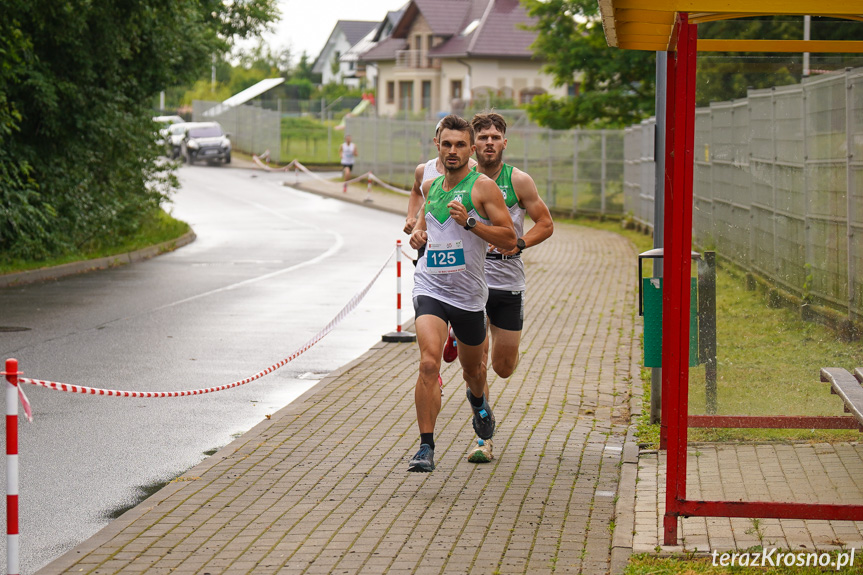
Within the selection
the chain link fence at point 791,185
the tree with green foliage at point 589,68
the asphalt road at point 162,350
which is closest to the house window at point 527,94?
the tree with green foliage at point 589,68

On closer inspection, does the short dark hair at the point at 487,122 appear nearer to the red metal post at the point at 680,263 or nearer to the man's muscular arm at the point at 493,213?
the man's muscular arm at the point at 493,213

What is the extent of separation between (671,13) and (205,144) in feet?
162

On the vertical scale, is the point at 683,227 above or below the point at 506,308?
above

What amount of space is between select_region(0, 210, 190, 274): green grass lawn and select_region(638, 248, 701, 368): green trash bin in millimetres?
13176

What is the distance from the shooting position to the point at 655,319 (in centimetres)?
695

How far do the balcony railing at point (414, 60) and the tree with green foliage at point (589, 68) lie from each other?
41862 mm

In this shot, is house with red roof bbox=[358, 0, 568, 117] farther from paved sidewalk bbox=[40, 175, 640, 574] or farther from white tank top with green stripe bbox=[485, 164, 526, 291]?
white tank top with green stripe bbox=[485, 164, 526, 291]

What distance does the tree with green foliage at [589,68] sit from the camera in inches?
1281

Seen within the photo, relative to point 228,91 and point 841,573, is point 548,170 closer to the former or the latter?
point 841,573

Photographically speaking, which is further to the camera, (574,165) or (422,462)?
(574,165)

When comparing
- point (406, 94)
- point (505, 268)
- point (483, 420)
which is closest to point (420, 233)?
point (505, 268)

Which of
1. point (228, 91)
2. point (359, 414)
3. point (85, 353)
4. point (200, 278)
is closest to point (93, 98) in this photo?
point (200, 278)

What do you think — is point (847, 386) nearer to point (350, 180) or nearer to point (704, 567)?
point (704, 567)

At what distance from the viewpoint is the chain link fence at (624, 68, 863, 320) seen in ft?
24.7
